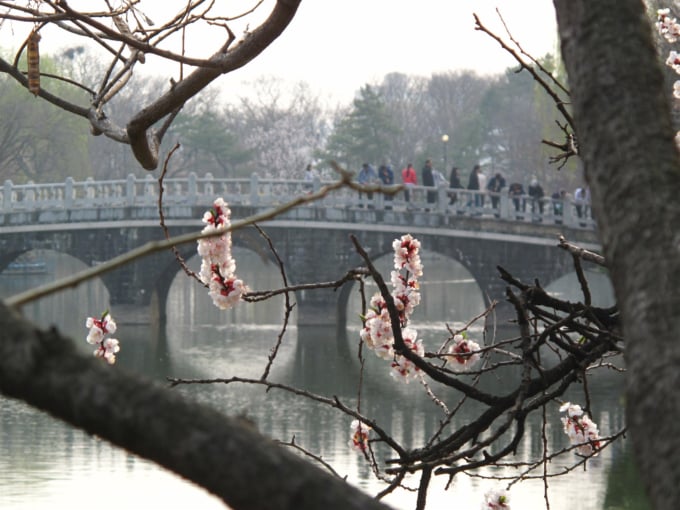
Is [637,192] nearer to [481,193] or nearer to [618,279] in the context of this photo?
[618,279]

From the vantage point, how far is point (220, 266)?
4.60 meters

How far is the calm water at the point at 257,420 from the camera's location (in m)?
14.6

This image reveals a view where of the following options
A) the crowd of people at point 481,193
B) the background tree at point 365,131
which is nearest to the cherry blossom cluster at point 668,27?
the crowd of people at point 481,193

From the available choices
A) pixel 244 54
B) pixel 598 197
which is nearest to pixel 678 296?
pixel 598 197

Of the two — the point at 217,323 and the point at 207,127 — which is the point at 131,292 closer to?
the point at 217,323

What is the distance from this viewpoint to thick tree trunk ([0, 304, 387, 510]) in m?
1.25

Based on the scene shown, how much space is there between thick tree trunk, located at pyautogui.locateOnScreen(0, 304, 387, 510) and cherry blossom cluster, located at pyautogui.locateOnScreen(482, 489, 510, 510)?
2779 mm

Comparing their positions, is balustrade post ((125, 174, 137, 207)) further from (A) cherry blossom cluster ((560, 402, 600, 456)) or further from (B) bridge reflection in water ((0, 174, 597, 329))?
(A) cherry blossom cluster ((560, 402, 600, 456))

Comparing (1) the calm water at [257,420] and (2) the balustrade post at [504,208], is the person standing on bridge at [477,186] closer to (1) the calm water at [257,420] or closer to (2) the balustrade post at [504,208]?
(2) the balustrade post at [504,208]

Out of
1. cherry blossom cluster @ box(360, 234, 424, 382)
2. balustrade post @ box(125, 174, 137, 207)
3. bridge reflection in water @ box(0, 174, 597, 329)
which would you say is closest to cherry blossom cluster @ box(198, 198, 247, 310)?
cherry blossom cluster @ box(360, 234, 424, 382)

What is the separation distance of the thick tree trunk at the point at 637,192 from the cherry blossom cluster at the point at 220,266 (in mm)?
2792

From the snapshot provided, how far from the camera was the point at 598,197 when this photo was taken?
61.5 inches

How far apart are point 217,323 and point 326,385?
34.2 feet

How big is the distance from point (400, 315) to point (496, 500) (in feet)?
2.13
